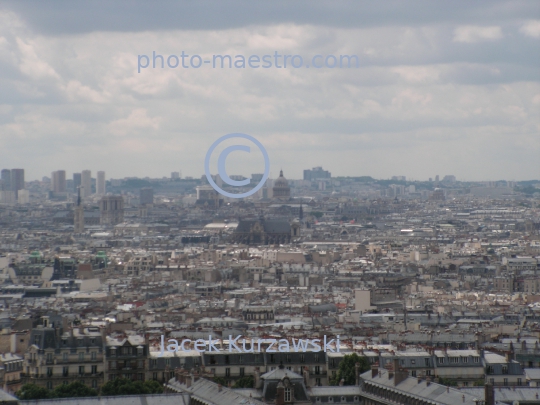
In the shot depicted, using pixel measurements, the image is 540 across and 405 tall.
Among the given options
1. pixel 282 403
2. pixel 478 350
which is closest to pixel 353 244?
pixel 478 350

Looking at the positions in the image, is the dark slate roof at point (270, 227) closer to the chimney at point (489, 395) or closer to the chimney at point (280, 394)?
the chimney at point (280, 394)

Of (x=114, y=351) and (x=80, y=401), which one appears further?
(x=114, y=351)

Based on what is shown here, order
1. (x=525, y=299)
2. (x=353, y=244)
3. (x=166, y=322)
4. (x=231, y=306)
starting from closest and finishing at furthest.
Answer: (x=166, y=322) → (x=231, y=306) → (x=525, y=299) → (x=353, y=244)

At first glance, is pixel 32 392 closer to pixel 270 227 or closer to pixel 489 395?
pixel 489 395

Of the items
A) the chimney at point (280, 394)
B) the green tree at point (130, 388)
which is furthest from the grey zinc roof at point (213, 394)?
the green tree at point (130, 388)

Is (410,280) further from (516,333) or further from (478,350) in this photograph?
(478,350)
